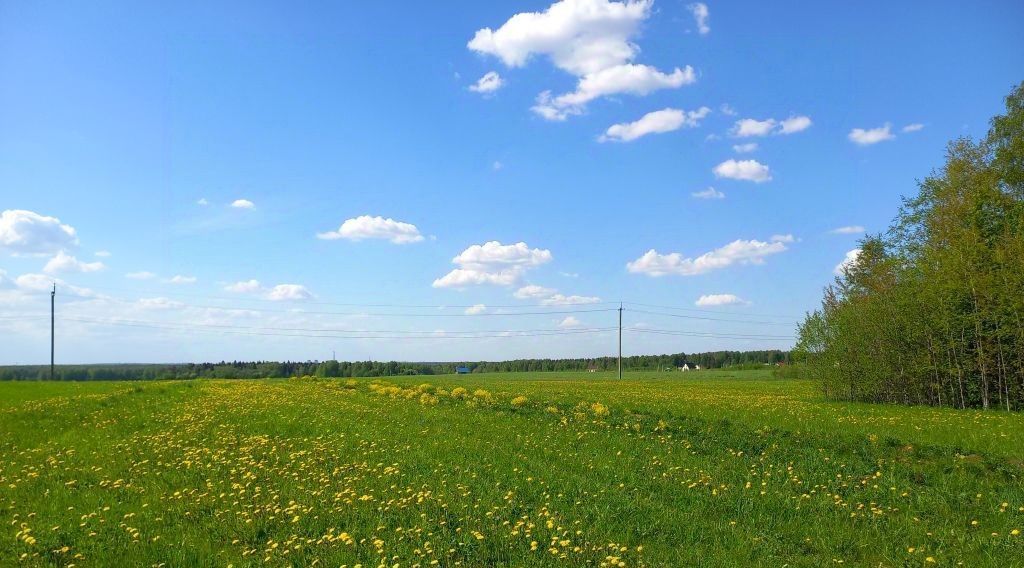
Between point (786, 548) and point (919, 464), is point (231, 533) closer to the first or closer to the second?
point (786, 548)

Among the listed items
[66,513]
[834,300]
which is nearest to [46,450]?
[66,513]

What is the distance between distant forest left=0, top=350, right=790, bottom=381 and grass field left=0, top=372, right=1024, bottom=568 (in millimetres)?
67818

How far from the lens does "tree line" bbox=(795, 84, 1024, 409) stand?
31.0 meters

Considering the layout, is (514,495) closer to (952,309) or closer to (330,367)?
(952,309)

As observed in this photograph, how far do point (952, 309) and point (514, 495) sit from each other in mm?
32658

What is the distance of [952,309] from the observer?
32469 mm

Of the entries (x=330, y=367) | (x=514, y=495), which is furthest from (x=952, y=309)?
(x=330, y=367)

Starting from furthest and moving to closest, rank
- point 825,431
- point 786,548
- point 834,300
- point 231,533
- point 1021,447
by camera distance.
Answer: point 834,300, point 825,431, point 1021,447, point 231,533, point 786,548

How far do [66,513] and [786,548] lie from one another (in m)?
11.2

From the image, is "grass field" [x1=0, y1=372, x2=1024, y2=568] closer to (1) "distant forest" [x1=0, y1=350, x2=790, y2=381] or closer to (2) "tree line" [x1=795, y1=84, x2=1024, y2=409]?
(2) "tree line" [x1=795, y1=84, x2=1024, y2=409]

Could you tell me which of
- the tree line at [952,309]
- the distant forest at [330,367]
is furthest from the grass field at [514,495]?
the distant forest at [330,367]

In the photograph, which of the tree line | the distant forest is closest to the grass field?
the tree line

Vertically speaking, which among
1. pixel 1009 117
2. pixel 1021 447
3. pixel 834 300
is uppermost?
pixel 1009 117

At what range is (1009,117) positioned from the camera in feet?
127
